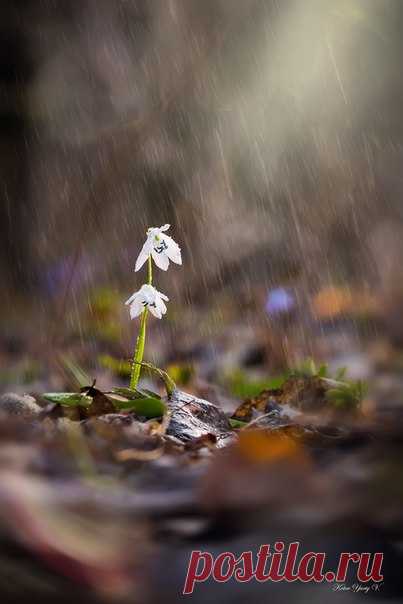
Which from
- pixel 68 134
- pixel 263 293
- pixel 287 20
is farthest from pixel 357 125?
pixel 68 134

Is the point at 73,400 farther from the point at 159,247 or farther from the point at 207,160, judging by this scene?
the point at 207,160

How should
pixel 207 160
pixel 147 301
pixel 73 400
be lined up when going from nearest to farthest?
pixel 73 400, pixel 147 301, pixel 207 160

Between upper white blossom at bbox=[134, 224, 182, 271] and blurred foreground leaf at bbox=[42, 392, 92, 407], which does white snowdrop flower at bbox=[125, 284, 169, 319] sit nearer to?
upper white blossom at bbox=[134, 224, 182, 271]

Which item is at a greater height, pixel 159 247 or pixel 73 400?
pixel 159 247

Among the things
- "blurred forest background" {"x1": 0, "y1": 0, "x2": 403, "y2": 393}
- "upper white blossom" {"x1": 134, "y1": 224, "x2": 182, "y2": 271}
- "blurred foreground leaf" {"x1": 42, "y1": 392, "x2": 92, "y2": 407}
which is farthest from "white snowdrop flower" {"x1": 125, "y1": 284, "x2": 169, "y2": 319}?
"blurred forest background" {"x1": 0, "y1": 0, "x2": 403, "y2": 393}

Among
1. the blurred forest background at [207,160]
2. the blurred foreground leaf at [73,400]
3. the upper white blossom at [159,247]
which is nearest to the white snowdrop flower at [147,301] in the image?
the upper white blossom at [159,247]

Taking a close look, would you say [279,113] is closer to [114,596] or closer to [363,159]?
[363,159]

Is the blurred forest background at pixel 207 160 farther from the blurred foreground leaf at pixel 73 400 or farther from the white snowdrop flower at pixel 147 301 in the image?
the blurred foreground leaf at pixel 73 400

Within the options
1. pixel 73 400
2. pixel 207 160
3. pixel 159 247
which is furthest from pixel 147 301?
pixel 207 160
